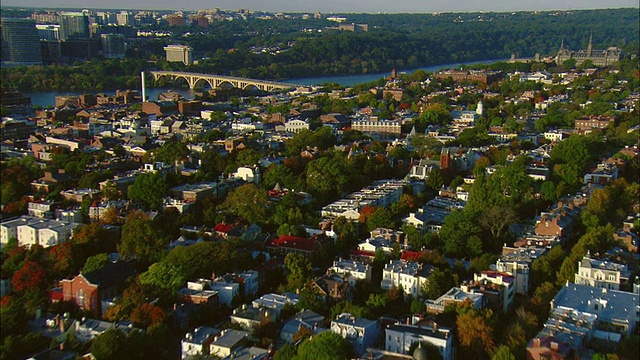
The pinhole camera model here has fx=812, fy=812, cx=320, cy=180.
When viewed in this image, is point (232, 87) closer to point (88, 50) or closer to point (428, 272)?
point (88, 50)

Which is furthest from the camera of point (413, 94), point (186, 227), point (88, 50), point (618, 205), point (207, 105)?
point (88, 50)

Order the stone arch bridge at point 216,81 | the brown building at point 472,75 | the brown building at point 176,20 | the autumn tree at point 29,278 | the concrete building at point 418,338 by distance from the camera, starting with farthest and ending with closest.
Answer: the brown building at point 176,20 → the stone arch bridge at point 216,81 → the brown building at point 472,75 → the autumn tree at point 29,278 → the concrete building at point 418,338

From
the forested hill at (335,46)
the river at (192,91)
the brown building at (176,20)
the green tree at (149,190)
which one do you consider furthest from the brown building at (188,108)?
the brown building at (176,20)

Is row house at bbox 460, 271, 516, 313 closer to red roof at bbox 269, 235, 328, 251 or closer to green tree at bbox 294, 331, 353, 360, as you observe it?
green tree at bbox 294, 331, 353, 360

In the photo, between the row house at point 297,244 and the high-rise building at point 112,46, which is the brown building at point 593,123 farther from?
the high-rise building at point 112,46

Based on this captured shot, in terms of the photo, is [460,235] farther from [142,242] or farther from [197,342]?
[197,342]

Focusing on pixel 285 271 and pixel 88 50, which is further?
pixel 88 50

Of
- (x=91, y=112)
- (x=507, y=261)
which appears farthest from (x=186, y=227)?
(x=91, y=112)
